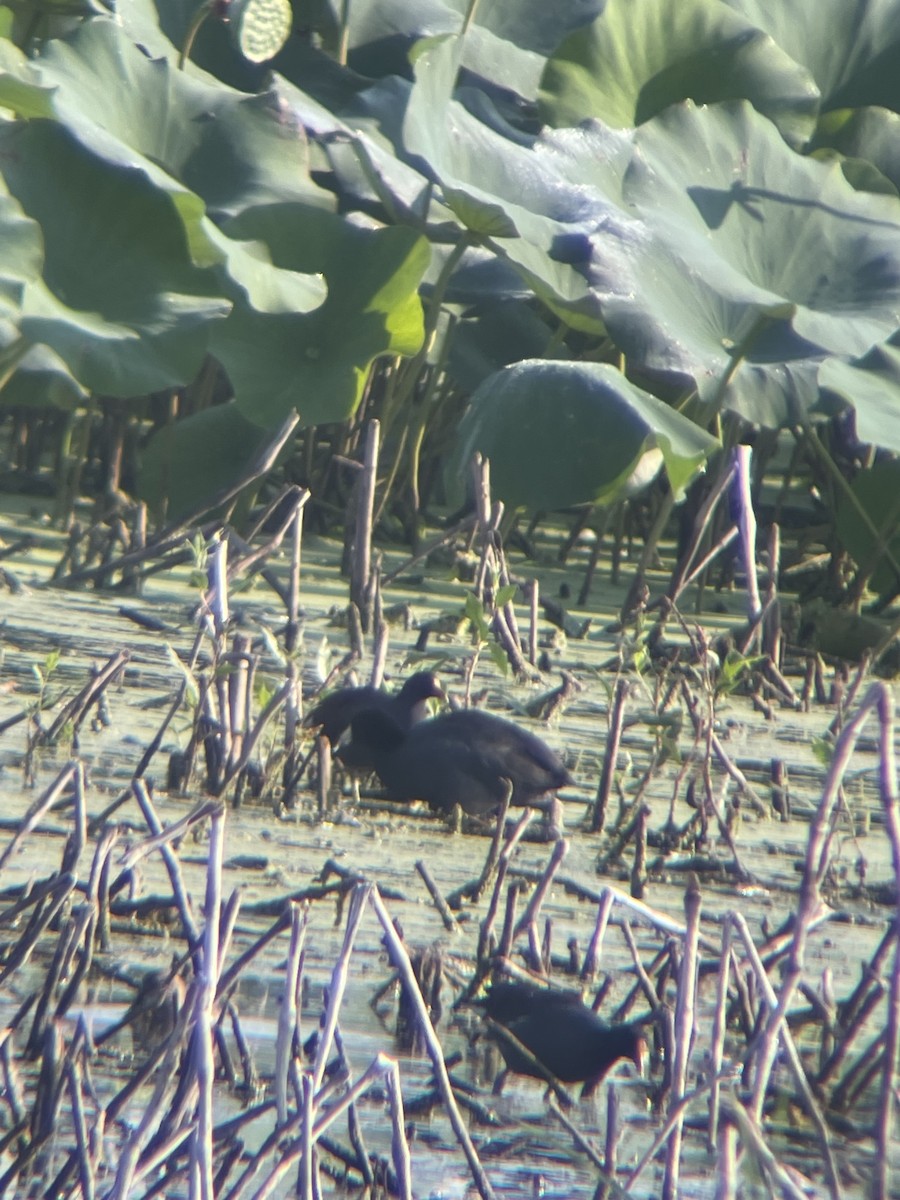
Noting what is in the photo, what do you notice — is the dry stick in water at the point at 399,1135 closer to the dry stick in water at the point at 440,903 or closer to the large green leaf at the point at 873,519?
the dry stick in water at the point at 440,903

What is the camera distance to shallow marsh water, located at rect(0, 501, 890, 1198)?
1899 millimetres

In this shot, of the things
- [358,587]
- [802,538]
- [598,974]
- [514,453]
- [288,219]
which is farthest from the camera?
[802,538]

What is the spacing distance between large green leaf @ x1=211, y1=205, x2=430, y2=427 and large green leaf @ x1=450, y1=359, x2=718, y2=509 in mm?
285

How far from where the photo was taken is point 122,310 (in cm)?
419

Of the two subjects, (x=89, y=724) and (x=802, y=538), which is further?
(x=802, y=538)

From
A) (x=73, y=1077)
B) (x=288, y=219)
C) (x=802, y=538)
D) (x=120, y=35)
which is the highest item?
(x=120, y=35)

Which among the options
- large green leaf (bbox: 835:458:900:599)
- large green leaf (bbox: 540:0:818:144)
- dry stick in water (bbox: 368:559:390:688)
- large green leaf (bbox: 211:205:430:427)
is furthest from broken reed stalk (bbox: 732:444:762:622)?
large green leaf (bbox: 540:0:818:144)

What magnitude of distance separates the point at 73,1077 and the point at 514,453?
2702 mm

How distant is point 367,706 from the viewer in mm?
2855

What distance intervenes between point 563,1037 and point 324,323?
9.06 feet

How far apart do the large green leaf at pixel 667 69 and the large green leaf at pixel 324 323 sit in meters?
0.86

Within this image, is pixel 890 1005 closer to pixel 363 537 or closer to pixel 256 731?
pixel 256 731

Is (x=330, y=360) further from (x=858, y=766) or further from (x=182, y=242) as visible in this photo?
(x=858, y=766)

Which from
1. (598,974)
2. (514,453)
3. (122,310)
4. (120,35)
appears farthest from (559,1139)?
(120,35)
